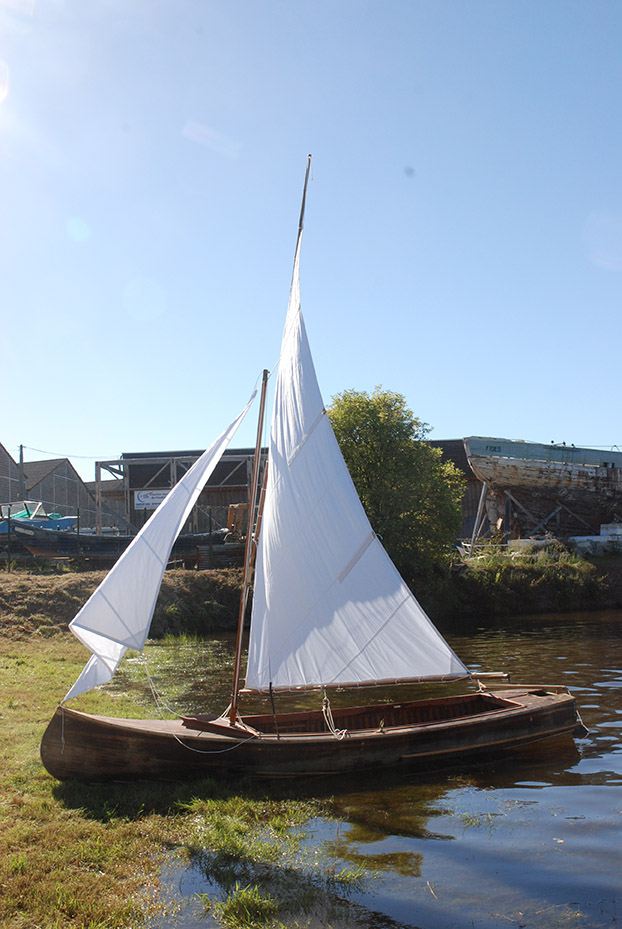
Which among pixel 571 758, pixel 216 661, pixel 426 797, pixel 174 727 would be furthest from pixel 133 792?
pixel 216 661

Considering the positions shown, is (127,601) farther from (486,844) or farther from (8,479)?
(8,479)

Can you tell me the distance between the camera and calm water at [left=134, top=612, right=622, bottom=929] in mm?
6277

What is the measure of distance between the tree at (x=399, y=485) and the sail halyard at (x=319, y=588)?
21.1 m

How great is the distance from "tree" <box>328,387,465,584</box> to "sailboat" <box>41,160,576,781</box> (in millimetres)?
20328

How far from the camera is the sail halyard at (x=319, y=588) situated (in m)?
10.4

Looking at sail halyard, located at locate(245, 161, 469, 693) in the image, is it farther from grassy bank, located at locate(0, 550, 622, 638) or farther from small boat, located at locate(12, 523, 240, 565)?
small boat, located at locate(12, 523, 240, 565)

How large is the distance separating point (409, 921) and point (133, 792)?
4278 millimetres

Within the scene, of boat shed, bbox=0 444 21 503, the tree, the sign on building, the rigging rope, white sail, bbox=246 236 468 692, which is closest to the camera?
the rigging rope

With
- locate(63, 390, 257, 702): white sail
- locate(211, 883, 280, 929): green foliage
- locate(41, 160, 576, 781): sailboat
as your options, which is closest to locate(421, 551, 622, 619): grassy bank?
locate(41, 160, 576, 781): sailboat

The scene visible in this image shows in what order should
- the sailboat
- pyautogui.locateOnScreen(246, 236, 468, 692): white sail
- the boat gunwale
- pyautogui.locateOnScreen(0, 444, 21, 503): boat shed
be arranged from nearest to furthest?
the sailboat → the boat gunwale → pyautogui.locateOnScreen(246, 236, 468, 692): white sail → pyautogui.locateOnScreen(0, 444, 21, 503): boat shed

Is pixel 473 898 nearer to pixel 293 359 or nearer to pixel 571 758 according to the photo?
pixel 571 758

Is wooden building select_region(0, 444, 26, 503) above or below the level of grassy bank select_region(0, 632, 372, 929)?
above

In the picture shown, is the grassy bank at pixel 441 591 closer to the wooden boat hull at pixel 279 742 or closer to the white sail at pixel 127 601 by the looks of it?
the wooden boat hull at pixel 279 742

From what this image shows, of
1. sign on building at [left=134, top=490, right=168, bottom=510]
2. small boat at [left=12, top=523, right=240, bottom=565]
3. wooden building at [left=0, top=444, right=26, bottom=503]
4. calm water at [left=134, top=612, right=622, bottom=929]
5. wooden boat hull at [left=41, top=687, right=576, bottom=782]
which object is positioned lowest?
calm water at [left=134, top=612, right=622, bottom=929]
